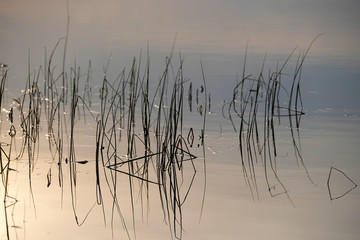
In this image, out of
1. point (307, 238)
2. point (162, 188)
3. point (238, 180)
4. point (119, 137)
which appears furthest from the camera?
point (119, 137)

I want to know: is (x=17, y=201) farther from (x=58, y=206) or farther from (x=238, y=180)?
(x=238, y=180)

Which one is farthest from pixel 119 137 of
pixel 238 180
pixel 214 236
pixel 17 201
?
pixel 214 236

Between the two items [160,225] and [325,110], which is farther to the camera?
[325,110]

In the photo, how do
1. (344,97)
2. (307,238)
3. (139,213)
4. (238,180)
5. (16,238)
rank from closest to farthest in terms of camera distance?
(16,238)
(307,238)
(139,213)
(238,180)
(344,97)

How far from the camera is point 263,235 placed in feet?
7.75

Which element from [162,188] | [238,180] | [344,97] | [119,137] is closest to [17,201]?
[162,188]

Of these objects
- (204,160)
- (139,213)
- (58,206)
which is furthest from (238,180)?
(58,206)

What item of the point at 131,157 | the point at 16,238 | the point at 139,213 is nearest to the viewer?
the point at 16,238

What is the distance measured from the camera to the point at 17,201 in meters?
2.67

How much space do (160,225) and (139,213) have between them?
162mm

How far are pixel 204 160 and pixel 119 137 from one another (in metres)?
0.87

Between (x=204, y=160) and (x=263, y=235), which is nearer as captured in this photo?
(x=263, y=235)

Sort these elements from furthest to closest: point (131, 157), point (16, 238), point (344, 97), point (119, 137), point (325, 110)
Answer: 1. point (344, 97)
2. point (325, 110)
3. point (119, 137)
4. point (131, 157)
5. point (16, 238)

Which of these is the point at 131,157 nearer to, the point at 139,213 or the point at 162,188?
the point at 162,188
